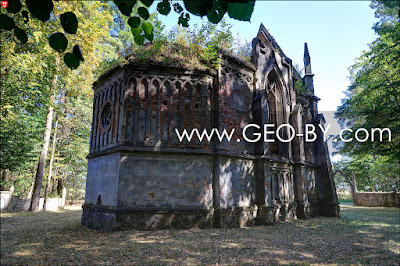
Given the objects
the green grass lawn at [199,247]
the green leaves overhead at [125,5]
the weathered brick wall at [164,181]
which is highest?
the green leaves overhead at [125,5]

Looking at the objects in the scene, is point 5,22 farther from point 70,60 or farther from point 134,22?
point 134,22

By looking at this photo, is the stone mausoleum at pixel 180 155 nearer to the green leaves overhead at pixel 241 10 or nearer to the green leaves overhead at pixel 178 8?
the green leaves overhead at pixel 178 8

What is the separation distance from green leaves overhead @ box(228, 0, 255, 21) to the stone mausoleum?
8.41 metres

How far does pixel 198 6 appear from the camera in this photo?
198 centimetres

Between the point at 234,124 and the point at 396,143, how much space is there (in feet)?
33.0

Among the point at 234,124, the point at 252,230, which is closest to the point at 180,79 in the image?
the point at 234,124

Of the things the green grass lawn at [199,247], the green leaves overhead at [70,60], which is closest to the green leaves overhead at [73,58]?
the green leaves overhead at [70,60]

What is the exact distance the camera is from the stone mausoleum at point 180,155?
31.3 feet

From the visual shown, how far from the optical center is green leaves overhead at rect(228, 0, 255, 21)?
6.02 ft

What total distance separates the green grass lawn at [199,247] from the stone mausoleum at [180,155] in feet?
3.42

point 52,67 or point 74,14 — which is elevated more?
point 52,67

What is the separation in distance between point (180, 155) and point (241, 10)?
28.2 ft

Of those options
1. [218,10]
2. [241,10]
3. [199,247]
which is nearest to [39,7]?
[218,10]

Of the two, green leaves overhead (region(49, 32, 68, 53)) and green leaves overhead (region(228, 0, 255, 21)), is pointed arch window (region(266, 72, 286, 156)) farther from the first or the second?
green leaves overhead (region(49, 32, 68, 53))
